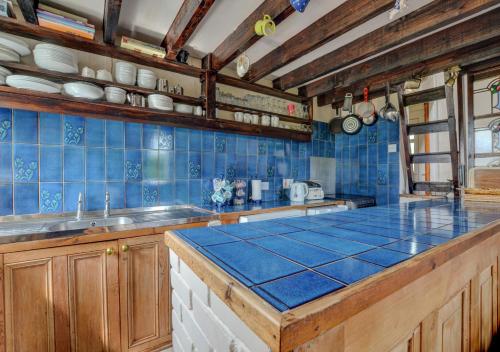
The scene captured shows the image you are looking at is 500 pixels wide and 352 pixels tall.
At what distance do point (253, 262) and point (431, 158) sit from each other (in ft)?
9.42

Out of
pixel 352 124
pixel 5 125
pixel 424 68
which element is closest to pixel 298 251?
pixel 5 125

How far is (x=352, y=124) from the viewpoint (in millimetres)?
2898

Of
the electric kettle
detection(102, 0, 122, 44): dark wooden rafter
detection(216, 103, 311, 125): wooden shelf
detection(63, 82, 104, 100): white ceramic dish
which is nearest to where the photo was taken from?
detection(102, 0, 122, 44): dark wooden rafter

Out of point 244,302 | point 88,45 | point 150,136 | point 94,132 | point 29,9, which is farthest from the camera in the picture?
point 150,136

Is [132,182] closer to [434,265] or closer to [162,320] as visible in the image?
[162,320]

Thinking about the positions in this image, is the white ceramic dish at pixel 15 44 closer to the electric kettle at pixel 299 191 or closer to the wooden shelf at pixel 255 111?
the wooden shelf at pixel 255 111

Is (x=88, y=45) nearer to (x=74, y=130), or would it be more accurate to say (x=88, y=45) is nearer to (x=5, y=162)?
(x=74, y=130)

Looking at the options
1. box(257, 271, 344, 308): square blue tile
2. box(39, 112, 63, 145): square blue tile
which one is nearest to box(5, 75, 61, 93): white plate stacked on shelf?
box(39, 112, 63, 145): square blue tile

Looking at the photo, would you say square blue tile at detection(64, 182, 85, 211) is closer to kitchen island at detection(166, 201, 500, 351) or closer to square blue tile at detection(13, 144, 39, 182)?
square blue tile at detection(13, 144, 39, 182)

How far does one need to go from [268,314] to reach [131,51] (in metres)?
2.08

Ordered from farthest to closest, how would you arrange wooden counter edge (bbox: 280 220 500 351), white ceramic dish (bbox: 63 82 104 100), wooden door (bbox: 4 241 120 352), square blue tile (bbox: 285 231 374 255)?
white ceramic dish (bbox: 63 82 104 100)
wooden door (bbox: 4 241 120 352)
square blue tile (bbox: 285 231 374 255)
wooden counter edge (bbox: 280 220 500 351)

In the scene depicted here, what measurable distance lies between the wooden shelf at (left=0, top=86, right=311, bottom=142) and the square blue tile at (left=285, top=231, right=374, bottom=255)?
1.58 m

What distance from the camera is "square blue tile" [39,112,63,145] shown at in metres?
1.61

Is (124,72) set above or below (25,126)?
above
